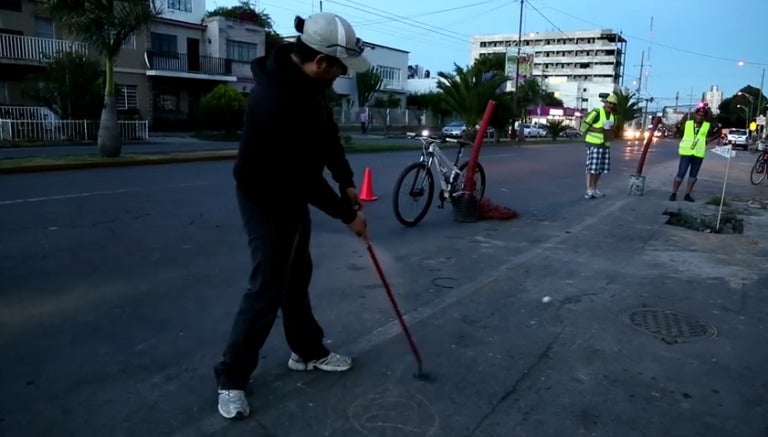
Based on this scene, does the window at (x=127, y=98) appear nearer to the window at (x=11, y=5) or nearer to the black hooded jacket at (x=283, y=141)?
the window at (x=11, y=5)

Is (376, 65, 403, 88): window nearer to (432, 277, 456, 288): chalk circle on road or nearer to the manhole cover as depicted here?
(432, 277, 456, 288): chalk circle on road

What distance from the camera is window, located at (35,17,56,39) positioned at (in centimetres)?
2948

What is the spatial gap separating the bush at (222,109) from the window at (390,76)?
3043 cm

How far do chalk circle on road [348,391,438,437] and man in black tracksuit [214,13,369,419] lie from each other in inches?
22.6

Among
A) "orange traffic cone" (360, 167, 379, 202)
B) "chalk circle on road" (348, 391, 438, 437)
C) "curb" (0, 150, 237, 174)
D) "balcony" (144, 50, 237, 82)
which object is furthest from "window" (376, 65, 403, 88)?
"chalk circle on road" (348, 391, 438, 437)

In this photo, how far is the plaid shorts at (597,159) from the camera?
10781mm

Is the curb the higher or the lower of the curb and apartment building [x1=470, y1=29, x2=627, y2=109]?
the lower

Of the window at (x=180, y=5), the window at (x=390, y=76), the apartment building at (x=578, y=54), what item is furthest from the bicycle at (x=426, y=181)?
the apartment building at (x=578, y=54)

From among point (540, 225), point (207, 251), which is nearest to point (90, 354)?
point (207, 251)

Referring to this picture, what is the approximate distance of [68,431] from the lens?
2752 mm

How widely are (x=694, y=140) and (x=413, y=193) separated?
586 cm

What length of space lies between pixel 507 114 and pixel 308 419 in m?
33.1

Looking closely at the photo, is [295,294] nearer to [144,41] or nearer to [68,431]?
[68,431]

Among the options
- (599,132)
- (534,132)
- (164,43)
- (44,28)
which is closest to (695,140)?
(599,132)
